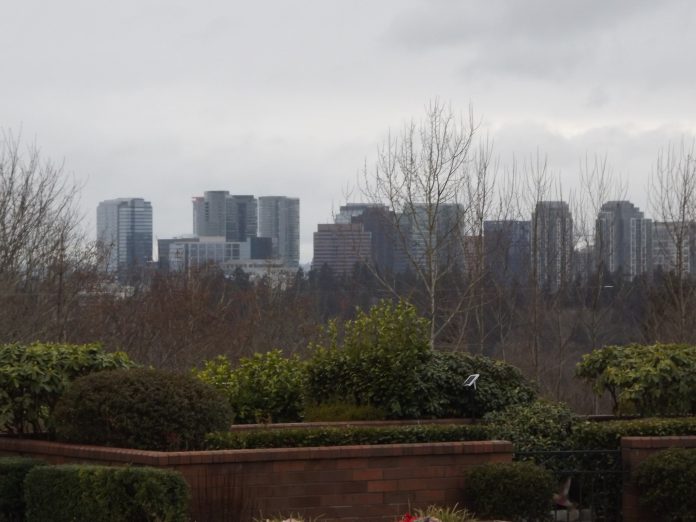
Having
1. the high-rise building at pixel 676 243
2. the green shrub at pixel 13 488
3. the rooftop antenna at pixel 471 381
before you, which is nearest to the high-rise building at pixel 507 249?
the high-rise building at pixel 676 243

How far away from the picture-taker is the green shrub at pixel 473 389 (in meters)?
15.7

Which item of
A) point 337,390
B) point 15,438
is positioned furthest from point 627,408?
point 15,438

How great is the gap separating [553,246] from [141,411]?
79.4 ft

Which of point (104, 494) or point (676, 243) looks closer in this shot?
point (104, 494)

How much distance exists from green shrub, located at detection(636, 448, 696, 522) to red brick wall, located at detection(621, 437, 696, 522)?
0.57 ft

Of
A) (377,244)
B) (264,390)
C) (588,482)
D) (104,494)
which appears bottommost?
(588,482)

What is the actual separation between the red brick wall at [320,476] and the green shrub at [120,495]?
62 centimetres

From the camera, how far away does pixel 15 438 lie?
1299cm

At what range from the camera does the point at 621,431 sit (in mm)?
12367

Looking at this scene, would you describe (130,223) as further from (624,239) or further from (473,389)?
(473,389)

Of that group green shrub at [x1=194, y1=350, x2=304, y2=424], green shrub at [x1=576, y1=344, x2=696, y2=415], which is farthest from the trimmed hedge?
green shrub at [x1=194, y1=350, x2=304, y2=424]

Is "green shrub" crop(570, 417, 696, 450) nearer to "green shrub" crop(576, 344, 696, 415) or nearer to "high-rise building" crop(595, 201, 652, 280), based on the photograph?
"green shrub" crop(576, 344, 696, 415)

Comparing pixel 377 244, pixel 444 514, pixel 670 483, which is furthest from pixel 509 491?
pixel 377 244

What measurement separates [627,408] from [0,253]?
1812cm
